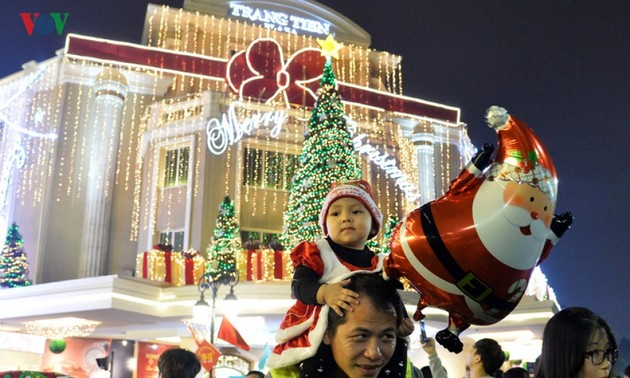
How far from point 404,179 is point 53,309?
13253 millimetres

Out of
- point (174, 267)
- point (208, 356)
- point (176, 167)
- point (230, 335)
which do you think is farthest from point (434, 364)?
point (176, 167)

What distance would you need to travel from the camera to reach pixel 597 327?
275 cm

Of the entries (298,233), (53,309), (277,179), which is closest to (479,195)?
(298,233)

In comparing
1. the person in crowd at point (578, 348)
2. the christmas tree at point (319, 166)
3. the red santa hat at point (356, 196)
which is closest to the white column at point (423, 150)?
the christmas tree at point (319, 166)

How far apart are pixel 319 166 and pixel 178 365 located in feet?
38.5

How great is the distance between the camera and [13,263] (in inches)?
769

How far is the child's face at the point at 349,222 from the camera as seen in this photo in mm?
3229

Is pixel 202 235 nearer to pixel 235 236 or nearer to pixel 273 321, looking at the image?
pixel 235 236

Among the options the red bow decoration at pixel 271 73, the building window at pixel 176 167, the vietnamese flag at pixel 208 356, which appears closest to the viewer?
→ the vietnamese flag at pixel 208 356

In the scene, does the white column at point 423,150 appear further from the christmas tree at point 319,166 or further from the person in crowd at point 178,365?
the person in crowd at point 178,365

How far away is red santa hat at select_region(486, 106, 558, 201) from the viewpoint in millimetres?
2100

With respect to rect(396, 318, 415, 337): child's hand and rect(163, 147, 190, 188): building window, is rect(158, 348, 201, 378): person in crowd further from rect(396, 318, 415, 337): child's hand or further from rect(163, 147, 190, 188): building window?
rect(163, 147, 190, 188): building window

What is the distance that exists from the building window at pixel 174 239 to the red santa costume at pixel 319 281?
732 inches

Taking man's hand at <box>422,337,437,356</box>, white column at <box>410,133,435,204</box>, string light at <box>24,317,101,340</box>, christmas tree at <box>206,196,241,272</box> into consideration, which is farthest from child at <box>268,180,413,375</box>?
white column at <box>410,133,435,204</box>
